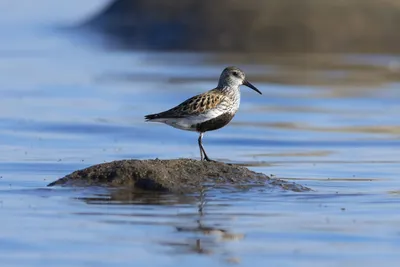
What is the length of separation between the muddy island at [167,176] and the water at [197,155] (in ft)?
0.65

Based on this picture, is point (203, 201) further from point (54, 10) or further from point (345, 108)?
point (54, 10)

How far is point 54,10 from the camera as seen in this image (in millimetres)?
67625

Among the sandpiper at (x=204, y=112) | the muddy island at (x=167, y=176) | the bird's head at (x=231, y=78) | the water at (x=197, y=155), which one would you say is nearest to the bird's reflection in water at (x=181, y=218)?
the water at (x=197, y=155)

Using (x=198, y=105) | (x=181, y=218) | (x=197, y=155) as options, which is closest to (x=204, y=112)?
(x=198, y=105)

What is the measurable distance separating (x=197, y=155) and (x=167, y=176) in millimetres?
5239

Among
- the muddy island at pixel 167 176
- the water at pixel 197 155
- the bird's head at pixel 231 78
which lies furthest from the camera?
the bird's head at pixel 231 78

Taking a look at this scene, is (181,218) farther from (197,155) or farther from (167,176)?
(197,155)

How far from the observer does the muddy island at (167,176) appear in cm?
1409

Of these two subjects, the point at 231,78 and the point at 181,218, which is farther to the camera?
the point at 231,78

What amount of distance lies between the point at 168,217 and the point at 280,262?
2236 mm

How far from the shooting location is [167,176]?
14148 mm

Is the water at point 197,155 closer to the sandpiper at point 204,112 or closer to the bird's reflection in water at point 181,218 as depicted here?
the bird's reflection in water at point 181,218

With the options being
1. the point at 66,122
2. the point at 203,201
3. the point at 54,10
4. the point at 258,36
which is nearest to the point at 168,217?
the point at 203,201

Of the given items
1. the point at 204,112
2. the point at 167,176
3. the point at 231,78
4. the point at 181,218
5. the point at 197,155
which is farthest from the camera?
the point at 197,155
